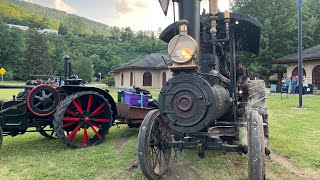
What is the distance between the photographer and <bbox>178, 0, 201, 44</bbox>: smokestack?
12.2 ft

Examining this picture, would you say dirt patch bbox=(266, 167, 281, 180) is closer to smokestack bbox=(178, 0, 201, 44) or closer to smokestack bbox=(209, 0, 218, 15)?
smokestack bbox=(178, 0, 201, 44)

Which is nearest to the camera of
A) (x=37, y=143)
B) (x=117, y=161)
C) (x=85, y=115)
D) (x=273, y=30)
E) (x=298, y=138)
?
(x=117, y=161)

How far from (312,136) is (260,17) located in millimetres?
21315

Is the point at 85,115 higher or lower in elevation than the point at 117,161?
higher

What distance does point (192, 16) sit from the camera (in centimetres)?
376

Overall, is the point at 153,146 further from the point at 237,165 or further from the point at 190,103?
the point at 237,165

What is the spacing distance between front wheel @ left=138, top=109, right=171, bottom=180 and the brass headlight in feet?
3.20

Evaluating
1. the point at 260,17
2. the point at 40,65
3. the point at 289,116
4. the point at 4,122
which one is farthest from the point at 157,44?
the point at 4,122

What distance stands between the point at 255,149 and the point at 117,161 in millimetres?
2444

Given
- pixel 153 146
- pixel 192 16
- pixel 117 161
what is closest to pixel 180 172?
pixel 153 146

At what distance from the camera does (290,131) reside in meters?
7.44

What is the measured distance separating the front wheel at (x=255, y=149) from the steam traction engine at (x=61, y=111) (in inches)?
130

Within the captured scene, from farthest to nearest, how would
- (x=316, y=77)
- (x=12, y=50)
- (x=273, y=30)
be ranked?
1. (x=12, y=50)
2. (x=273, y=30)
3. (x=316, y=77)

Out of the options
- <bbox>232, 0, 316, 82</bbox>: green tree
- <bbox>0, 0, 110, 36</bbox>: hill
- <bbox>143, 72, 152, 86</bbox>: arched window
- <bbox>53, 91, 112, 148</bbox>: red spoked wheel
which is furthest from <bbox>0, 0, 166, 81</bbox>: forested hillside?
<bbox>53, 91, 112, 148</bbox>: red spoked wheel
